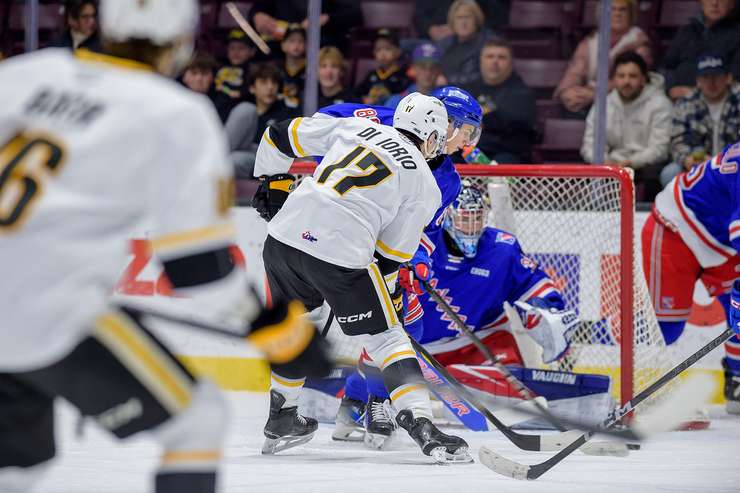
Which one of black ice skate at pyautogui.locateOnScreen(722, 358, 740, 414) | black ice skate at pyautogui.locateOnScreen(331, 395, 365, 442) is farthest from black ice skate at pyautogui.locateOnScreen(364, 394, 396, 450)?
black ice skate at pyautogui.locateOnScreen(722, 358, 740, 414)

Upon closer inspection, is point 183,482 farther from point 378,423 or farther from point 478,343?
point 478,343

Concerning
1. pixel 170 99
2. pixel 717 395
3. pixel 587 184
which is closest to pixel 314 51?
pixel 587 184

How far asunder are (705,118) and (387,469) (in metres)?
2.30

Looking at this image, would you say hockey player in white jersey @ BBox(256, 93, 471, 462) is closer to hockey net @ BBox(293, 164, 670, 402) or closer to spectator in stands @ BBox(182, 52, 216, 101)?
hockey net @ BBox(293, 164, 670, 402)

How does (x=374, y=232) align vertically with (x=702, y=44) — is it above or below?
below

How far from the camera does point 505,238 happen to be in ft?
14.4

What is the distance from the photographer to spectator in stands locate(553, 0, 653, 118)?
4.82 m

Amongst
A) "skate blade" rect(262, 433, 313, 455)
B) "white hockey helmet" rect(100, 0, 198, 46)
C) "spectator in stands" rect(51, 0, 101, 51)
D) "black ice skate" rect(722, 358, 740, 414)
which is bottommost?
"black ice skate" rect(722, 358, 740, 414)

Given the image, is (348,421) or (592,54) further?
(592,54)

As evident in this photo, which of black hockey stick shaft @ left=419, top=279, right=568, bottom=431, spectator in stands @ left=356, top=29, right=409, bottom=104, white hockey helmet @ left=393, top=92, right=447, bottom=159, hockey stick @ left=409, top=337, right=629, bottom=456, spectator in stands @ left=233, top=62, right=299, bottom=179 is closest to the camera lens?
hockey stick @ left=409, top=337, right=629, bottom=456

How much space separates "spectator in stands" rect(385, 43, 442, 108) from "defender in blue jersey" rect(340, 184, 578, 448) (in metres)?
0.87

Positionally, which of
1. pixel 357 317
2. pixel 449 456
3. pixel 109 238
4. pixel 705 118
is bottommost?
pixel 449 456

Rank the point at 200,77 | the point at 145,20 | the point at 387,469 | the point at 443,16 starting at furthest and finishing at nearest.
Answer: the point at 200,77 < the point at 443,16 < the point at 387,469 < the point at 145,20

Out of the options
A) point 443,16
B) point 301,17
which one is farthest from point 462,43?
point 301,17
